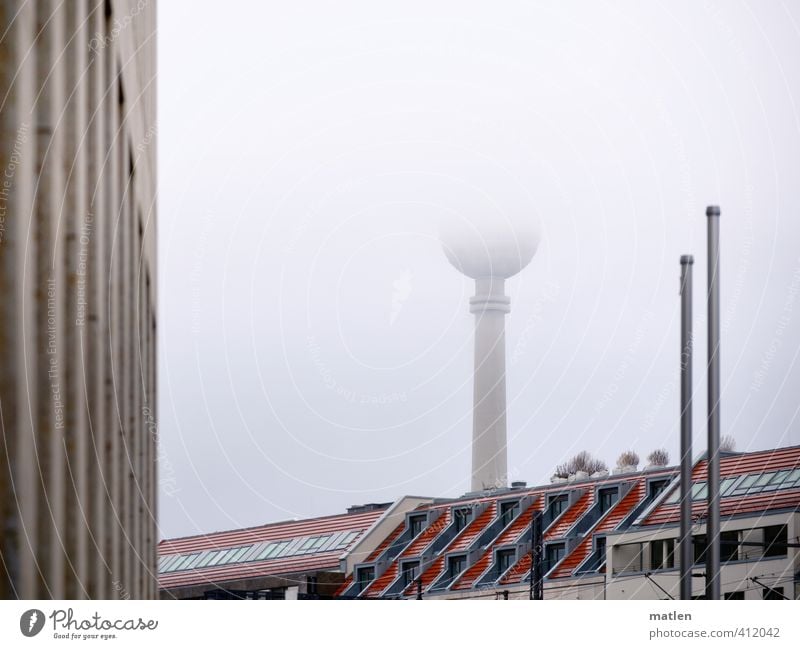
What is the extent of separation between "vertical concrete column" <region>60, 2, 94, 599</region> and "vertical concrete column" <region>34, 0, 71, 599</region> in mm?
94

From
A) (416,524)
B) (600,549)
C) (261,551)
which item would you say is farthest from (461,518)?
(261,551)

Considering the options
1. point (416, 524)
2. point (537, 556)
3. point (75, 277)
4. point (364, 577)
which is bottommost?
point (364, 577)

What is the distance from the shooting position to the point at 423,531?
1634 centimetres

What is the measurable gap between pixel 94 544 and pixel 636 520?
395 inches

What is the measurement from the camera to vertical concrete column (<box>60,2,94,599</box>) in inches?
199

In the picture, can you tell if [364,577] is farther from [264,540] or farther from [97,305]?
[97,305]

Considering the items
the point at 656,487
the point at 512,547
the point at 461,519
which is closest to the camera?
the point at 461,519

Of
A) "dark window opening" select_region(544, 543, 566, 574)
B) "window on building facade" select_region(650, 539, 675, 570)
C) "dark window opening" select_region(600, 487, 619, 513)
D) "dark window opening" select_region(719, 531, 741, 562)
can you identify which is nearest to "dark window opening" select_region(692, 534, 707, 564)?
"window on building facade" select_region(650, 539, 675, 570)

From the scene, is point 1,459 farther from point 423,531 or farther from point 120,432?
point 423,531

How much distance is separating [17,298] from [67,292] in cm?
70

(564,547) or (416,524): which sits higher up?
→ (416,524)

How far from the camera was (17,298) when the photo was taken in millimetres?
4406

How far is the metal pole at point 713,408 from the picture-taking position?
27.4 ft
